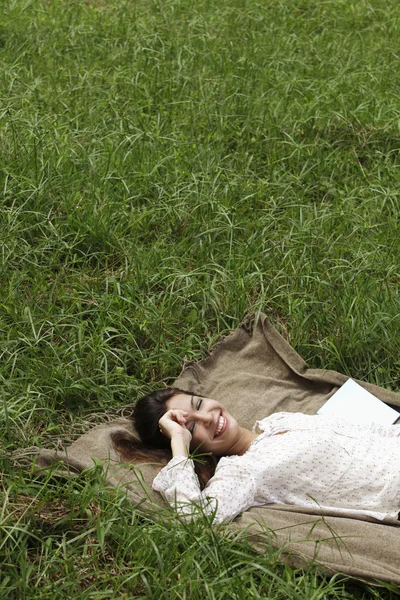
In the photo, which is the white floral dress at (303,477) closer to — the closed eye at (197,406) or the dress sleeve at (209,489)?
the dress sleeve at (209,489)

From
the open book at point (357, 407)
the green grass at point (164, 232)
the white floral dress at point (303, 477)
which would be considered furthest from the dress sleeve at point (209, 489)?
the open book at point (357, 407)

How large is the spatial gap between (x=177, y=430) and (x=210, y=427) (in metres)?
0.18

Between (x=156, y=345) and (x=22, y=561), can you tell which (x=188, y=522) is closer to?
(x=22, y=561)

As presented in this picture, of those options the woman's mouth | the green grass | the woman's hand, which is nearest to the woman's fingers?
the woman's hand

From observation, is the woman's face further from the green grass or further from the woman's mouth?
the green grass

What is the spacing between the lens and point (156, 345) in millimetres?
4523

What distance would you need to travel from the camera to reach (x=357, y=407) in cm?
434

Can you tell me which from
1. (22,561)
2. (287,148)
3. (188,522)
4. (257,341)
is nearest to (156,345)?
(257,341)

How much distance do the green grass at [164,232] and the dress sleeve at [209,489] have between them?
7.7 inches

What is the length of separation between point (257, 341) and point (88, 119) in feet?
7.18

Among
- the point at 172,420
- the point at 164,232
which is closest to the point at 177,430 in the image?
the point at 172,420

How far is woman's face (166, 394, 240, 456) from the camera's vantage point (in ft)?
13.1

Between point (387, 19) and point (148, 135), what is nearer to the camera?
point (148, 135)

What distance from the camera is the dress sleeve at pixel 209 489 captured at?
3.49 m
